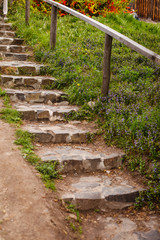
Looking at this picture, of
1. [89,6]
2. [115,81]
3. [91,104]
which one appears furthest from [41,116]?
[89,6]

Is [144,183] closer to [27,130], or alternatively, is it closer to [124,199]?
[124,199]

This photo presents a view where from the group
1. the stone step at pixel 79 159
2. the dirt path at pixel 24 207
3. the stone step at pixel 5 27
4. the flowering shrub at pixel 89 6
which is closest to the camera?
the dirt path at pixel 24 207

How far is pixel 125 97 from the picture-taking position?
184 inches

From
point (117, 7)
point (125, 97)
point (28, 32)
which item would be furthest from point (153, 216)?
point (117, 7)

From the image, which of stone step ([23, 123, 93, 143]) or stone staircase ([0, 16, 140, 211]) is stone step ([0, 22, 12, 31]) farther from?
stone step ([23, 123, 93, 143])

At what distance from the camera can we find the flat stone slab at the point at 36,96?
16.5 ft

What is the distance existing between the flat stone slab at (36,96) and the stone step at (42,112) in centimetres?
25

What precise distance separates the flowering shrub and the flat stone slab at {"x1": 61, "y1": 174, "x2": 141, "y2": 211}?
23.2ft

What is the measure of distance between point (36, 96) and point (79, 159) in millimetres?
2081

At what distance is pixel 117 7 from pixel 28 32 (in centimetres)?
420

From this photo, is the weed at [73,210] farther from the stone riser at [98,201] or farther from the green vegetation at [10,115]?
the green vegetation at [10,115]

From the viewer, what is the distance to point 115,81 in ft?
17.9

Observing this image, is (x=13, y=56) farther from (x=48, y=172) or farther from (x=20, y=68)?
(x=48, y=172)

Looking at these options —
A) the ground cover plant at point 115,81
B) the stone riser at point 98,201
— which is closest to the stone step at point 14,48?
the ground cover plant at point 115,81
